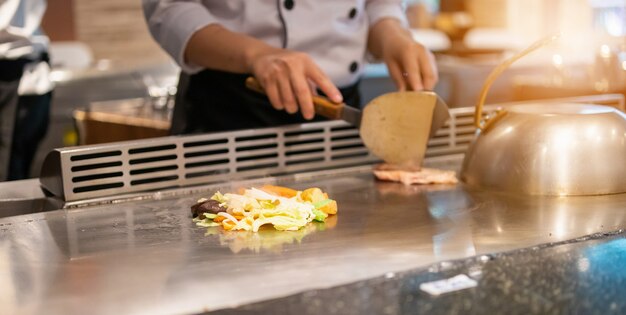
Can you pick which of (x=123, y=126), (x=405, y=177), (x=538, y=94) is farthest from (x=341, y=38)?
(x=538, y=94)

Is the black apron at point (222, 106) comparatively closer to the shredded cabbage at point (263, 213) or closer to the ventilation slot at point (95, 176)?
the ventilation slot at point (95, 176)

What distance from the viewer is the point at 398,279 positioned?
1010 mm

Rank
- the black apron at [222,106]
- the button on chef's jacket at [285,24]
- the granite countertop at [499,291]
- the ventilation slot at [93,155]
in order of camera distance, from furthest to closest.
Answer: the black apron at [222,106] < the button on chef's jacket at [285,24] < the ventilation slot at [93,155] < the granite countertop at [499,291]

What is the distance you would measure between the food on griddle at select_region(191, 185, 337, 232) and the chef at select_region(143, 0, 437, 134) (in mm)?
305

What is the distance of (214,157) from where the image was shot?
162cm

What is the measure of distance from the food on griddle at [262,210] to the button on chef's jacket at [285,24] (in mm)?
557

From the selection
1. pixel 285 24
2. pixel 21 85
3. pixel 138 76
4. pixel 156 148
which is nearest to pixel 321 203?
pixel 156 148

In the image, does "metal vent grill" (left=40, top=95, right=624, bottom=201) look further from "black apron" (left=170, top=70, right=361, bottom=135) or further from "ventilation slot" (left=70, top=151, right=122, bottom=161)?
"black apron" (left=170, top=70, right=361, bottom=135)

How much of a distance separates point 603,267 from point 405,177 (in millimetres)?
585

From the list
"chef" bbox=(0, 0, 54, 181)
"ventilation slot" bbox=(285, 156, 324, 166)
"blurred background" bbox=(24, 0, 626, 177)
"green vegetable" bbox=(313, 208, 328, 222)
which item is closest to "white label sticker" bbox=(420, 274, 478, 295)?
"green vegetable" bbox=(313, 208, 328, 222)

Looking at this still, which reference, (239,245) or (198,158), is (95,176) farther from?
(239,245)

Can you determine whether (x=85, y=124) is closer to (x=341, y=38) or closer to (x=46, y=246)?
(x=341, y=38)

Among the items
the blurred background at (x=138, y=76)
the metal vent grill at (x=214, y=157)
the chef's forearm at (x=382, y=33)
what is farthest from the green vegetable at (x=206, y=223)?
the blurred background at (x=138, y=76)

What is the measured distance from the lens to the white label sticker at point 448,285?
973mm
